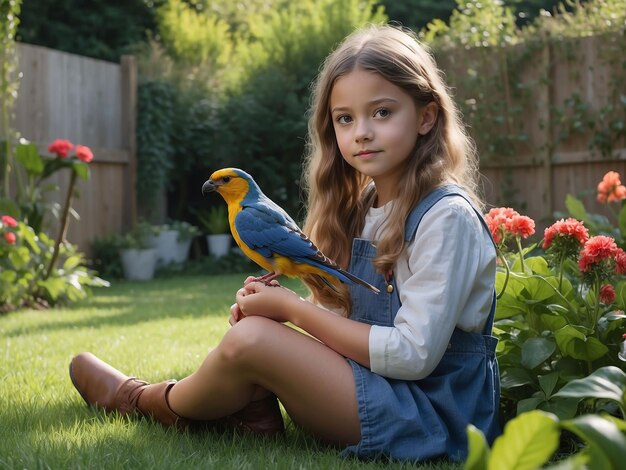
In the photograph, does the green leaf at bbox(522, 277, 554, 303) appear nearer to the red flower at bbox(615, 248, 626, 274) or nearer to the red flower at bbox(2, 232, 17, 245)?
the red flower at bbox(615, 248, 626, 274)

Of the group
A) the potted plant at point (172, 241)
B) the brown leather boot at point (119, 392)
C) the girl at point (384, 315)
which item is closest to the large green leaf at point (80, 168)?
the potted plant at point (172, 241)

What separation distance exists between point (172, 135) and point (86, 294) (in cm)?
391

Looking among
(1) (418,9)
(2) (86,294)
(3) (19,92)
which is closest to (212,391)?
(2) (86,294)

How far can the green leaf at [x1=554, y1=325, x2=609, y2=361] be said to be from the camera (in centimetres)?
217

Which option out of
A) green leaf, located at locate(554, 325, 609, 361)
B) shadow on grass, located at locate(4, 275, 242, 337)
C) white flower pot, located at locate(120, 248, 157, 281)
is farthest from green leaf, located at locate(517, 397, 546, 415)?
white flower pot, located at locate(120, 248, 157, 281)

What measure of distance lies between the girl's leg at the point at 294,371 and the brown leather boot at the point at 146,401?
0.62ft

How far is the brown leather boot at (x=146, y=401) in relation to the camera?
2.29 meters

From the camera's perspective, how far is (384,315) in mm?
2229

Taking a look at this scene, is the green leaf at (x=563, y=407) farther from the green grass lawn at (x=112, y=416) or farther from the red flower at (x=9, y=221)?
the red flower at (x=9, y=221)

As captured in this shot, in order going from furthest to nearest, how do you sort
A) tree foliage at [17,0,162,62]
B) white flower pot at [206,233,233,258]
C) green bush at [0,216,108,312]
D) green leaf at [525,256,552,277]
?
tree foliage at [17,0,162,62] → white flower pot at [206,233,233,258] → green bush at [0,216,108,312] → green leaf at [525,256,552,277]

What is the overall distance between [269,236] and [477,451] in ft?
3.66

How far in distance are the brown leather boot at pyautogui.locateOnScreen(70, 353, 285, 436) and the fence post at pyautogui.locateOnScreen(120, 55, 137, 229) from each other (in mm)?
6651

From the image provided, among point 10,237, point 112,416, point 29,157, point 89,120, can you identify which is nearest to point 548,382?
point 112,416

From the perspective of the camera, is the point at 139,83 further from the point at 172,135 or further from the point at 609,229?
the point at 609,229
